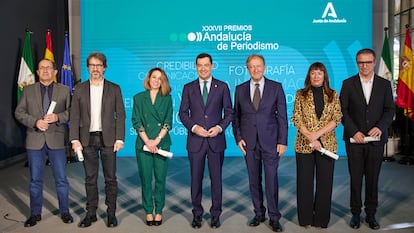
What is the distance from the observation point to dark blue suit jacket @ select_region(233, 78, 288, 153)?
352 cm

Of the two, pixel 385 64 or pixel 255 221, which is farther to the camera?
pixel 385 64

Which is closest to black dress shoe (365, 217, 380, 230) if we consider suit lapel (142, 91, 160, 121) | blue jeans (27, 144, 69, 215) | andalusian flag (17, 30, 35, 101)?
suit lapel (142, 91, 160, 121)

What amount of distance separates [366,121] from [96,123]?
221cm

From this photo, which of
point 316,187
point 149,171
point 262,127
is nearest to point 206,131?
point 262,127

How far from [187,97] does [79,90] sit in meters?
0.89

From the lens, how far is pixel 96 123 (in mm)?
3629

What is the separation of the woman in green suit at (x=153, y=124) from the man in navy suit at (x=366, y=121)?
1.48m

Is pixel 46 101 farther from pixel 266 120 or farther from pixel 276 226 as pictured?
pixel 276 226

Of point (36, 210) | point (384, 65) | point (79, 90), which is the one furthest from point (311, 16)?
point (36, 210)

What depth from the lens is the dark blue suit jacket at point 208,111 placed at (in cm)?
358

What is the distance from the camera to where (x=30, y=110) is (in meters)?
3.68

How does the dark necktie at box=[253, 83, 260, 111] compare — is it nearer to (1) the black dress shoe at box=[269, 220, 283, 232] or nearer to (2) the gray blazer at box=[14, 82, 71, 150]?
(1) the black dress shoe at box=[269, 220, 283, 232]

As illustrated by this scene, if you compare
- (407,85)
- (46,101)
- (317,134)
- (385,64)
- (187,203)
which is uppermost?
(385,64)

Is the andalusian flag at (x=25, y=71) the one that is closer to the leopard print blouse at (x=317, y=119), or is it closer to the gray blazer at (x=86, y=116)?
the gray blazer at (x=86, y=116)
